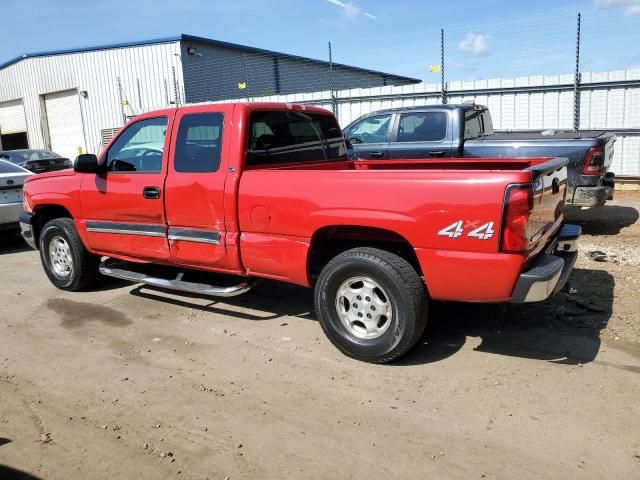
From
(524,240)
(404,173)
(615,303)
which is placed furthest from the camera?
(615,303)

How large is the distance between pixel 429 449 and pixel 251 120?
2.99m

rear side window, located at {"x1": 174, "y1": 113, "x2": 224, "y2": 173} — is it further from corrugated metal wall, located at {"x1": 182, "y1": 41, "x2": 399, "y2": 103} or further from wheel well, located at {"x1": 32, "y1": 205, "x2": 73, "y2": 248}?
corrugated metal wall, located at {"x1": 182, "y1": 41, "x2": 399, "y2": 103}

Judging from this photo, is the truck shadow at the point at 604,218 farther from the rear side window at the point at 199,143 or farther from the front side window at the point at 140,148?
the front side window at the point at 140,148

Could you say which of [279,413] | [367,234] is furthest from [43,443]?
[367,234]

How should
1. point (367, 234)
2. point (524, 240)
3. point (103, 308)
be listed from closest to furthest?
point (524, 240), point (367, 234), point (103, 308)

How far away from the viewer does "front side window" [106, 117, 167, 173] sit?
516 centimetres

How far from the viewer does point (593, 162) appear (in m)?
7.55

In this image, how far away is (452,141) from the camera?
8500mm

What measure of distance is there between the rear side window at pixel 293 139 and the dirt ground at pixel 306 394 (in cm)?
149

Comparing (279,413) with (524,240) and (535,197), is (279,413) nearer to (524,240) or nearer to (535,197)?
(524,240)

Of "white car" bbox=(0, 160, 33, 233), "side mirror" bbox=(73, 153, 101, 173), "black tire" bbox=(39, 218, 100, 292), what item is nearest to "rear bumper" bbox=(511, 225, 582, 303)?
"side mirror" bbox=(73, 153, 101, 173)

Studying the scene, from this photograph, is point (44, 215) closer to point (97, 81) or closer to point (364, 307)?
point (364, 307)

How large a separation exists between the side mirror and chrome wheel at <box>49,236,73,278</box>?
1.11 m

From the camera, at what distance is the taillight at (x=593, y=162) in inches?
297
